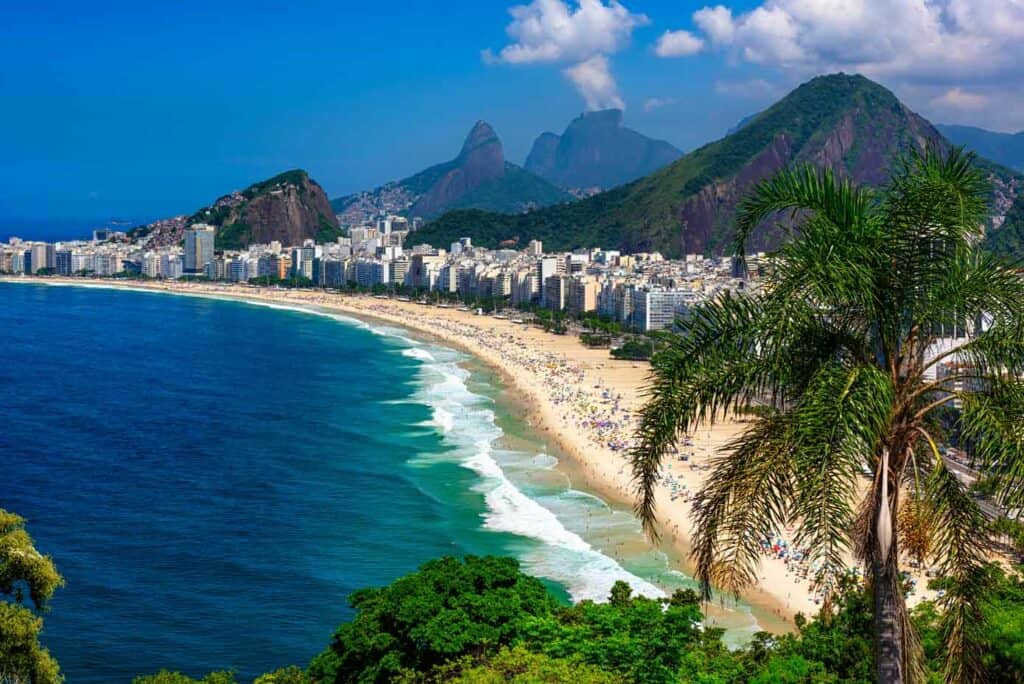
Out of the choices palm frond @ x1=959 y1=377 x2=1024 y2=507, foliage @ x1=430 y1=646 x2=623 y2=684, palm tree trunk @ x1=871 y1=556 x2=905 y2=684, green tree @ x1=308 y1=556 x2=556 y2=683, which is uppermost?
palm frond @ x1=959 y1=377 x2=1024 y2=507

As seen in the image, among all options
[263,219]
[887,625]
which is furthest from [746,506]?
[263,219]

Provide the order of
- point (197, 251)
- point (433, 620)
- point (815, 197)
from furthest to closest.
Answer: point (197, 251) < point (433, 620) < point (815, 197)

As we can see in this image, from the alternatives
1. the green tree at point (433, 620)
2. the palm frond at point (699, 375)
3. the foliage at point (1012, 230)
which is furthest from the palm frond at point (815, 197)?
the foliage at point (1012, 230)

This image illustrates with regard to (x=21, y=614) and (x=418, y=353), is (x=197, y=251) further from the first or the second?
(x=21, y=614)

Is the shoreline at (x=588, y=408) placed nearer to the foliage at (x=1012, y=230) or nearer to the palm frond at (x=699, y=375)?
the palm frond at (x=699, y=375)

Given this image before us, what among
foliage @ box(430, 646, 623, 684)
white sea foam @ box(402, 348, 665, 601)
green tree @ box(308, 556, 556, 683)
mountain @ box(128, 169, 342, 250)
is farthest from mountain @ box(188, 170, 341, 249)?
foliage @ box(430, 646, 623, 684)

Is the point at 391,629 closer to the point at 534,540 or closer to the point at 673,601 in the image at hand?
the point at 673,601

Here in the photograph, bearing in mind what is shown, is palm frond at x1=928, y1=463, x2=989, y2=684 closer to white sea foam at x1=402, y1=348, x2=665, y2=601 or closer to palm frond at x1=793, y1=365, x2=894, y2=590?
palm frond at x1=793, y1=365, x2=894, y2=590
